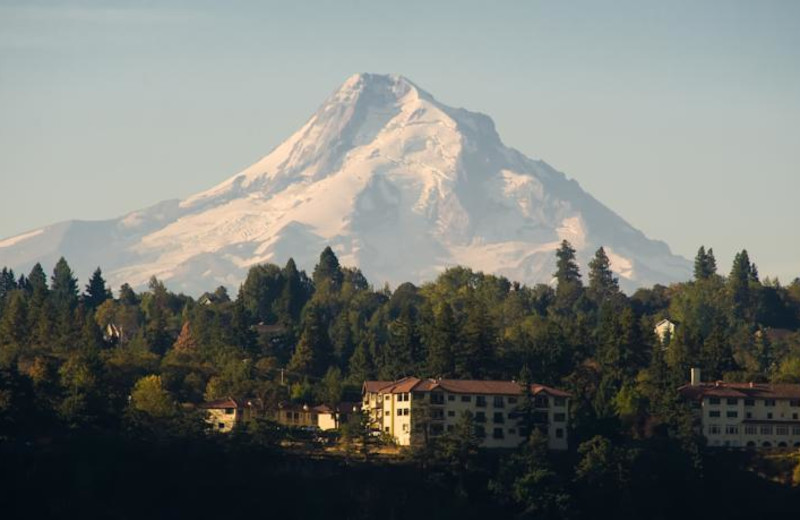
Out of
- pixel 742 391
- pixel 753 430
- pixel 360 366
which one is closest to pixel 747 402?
pixel 742 391

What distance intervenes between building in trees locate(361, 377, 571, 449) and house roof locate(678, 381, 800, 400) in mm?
10619

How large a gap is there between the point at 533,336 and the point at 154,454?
54.2 meters

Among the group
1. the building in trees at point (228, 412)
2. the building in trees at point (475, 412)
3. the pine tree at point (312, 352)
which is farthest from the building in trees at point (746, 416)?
the pine tree at point (312, 352)

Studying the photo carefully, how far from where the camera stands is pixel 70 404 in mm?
136375

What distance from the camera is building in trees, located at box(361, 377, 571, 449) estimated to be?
143125 mm

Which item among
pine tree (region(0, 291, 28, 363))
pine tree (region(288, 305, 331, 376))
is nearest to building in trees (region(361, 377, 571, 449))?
pine tree (region(288, 305, 331, 376))

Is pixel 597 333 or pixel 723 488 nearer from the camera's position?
pixel 723 488

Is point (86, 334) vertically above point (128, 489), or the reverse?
point (86, 334)

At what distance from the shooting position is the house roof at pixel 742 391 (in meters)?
150

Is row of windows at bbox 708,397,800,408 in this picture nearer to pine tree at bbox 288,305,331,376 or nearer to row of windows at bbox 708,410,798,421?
row of windows at bbox 708,410,798,421

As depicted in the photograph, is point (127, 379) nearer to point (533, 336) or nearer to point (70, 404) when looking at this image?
point (70, 404)

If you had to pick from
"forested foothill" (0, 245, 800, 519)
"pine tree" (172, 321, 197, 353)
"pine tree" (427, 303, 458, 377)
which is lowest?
"forested foothill" (0, 245, 800, 519)

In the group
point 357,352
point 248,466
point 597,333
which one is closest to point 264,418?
point 248,466

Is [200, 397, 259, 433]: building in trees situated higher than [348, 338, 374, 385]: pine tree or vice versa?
[348, 338, 374, 385]: pine tree
